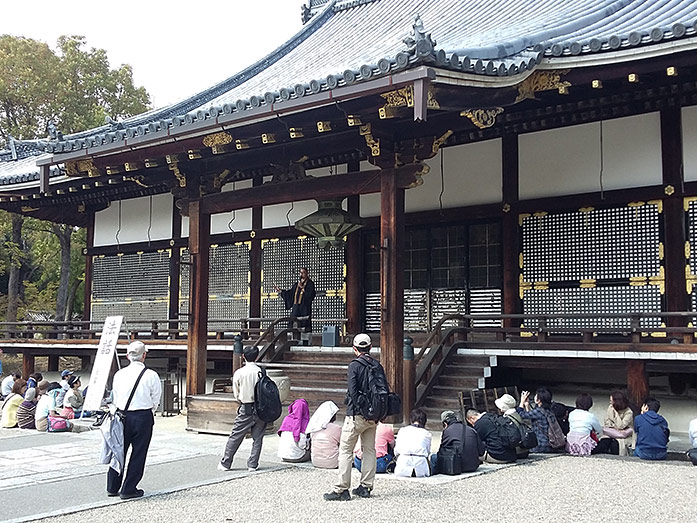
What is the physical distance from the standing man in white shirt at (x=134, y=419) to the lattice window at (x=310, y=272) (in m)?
8.14

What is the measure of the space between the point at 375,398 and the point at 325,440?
1896 mm

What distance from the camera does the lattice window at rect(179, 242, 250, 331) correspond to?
1695cm

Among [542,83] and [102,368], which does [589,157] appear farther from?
[102,368]

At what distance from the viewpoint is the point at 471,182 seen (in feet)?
45.3

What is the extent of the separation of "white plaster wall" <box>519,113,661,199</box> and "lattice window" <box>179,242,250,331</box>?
22.0 feet

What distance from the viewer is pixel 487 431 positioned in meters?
8.79

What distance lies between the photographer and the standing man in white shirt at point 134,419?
7.10m

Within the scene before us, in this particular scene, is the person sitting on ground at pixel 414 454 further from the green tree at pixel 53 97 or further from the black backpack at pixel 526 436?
the green tree at pixel 53 97

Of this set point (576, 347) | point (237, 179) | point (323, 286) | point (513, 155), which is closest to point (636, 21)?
point (513, 155)

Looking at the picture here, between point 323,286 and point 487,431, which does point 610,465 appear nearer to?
point 487,431

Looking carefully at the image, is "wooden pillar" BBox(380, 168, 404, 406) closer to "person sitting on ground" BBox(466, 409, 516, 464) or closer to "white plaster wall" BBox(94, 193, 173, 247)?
"person sitting on ground" BBox(466, 409, 516, 464)

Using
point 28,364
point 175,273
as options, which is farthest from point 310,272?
point 28,364

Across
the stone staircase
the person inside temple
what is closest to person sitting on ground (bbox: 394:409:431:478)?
the stone staircase

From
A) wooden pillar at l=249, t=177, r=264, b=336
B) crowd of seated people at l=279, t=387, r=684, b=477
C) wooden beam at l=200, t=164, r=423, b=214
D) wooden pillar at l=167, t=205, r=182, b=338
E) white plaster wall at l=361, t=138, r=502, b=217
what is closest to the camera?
crowd of seated people at l=279, t=387, r=684, b=477
